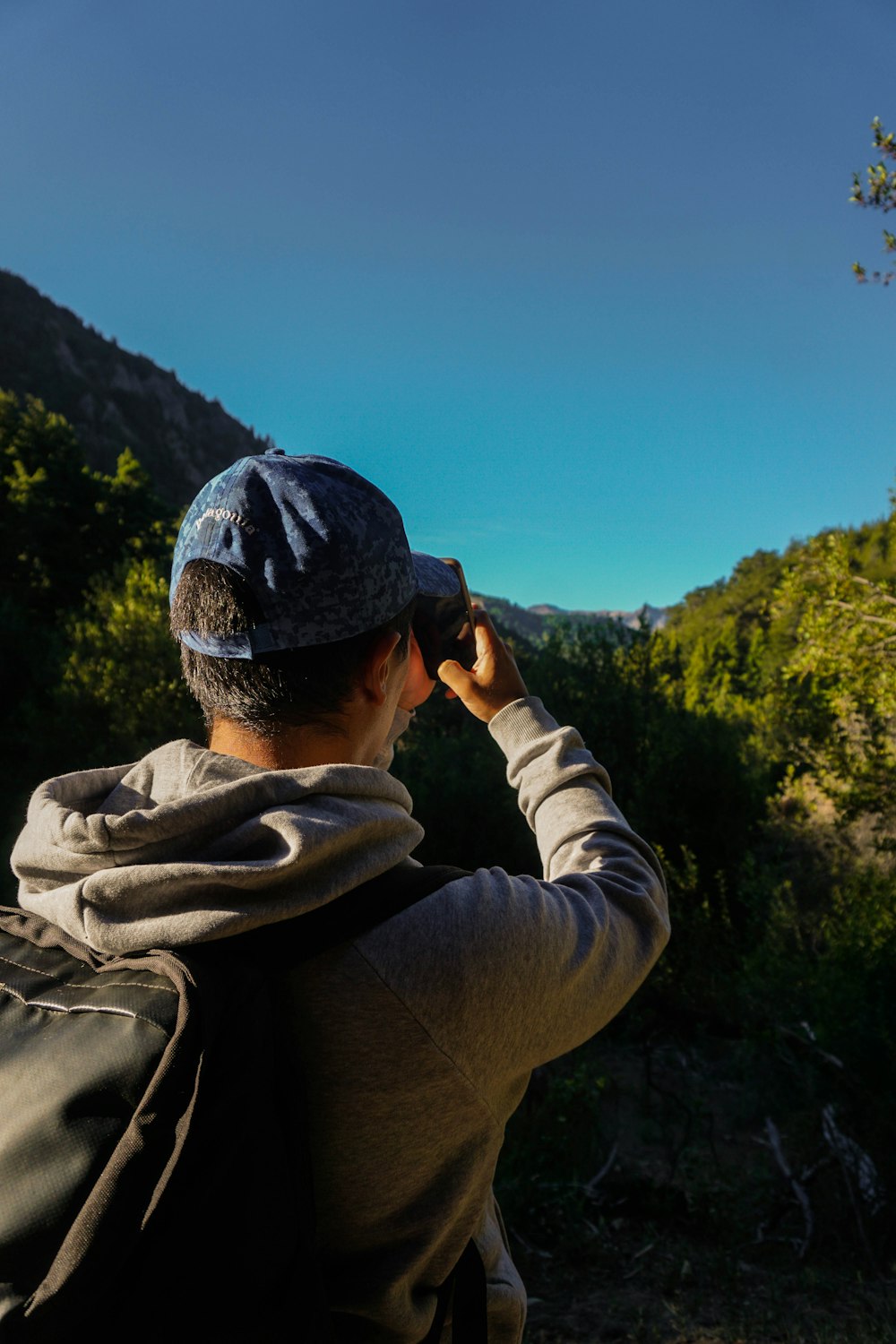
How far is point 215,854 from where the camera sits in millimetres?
813

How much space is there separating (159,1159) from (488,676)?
90cm

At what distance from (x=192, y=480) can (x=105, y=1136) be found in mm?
59494

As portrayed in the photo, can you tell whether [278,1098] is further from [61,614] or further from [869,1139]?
[61,614]

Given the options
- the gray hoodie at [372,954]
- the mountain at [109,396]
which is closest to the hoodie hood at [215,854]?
the gray hoodie at [372,954]

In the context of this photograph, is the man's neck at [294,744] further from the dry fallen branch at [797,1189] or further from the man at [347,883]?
the dry fallen branch at [797,1189]

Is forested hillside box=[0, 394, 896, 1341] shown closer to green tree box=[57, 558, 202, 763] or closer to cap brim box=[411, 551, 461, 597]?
green tree box=[57, 558, 202, 763]

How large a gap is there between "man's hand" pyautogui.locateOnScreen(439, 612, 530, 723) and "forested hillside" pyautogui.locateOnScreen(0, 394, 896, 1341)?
14.8 ft

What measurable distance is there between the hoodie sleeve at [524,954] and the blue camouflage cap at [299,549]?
375mm

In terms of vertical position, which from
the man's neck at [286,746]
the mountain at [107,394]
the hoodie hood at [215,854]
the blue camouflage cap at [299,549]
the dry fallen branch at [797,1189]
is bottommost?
the dry fallen branch at [797,1189]

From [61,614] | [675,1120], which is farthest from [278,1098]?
[61,614]

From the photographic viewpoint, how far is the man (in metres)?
0.81

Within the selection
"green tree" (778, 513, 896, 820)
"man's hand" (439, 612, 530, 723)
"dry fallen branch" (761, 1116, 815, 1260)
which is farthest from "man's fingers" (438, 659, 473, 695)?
"green tree" (778, 513, 896, 820)

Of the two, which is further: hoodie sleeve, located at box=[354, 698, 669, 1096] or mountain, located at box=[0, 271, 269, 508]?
mountain, located at box=[0, 271, 269, 508]

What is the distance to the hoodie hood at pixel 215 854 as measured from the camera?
771mm
